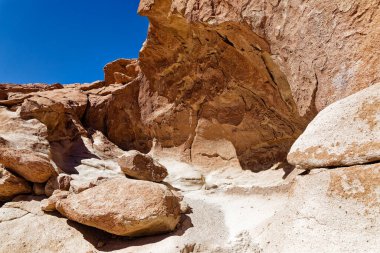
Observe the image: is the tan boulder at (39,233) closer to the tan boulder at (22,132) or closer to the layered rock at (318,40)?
the tan boulder at (22,132)

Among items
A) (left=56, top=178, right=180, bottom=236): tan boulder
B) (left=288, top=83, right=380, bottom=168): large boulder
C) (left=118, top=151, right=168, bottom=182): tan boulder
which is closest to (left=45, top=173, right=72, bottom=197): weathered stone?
(left=56, top=178, right=180, bottom=236): tan boulder

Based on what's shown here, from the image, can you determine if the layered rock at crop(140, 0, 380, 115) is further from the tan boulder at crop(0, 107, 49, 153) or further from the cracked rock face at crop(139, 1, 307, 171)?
the tan boulder at crop(0, 107, 49, 153)

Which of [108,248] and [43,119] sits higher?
[43,119]

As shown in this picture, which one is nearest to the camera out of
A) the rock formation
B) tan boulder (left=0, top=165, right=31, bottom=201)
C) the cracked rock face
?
the rock formation

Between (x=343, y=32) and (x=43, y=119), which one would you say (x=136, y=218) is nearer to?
(x=343, y=32)

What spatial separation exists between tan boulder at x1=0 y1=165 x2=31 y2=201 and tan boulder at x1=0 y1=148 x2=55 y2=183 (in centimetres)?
14

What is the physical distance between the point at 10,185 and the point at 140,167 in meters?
2.96

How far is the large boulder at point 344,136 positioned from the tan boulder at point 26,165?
18.5ft

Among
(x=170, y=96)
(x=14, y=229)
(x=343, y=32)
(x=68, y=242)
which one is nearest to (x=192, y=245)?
(x=68, y=242)

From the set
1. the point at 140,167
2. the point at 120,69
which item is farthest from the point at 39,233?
the point at 120,69

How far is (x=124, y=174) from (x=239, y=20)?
4911 mm

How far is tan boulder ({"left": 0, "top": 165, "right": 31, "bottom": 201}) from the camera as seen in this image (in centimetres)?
668

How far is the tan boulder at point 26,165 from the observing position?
680 cm

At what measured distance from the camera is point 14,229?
18.9 feet
